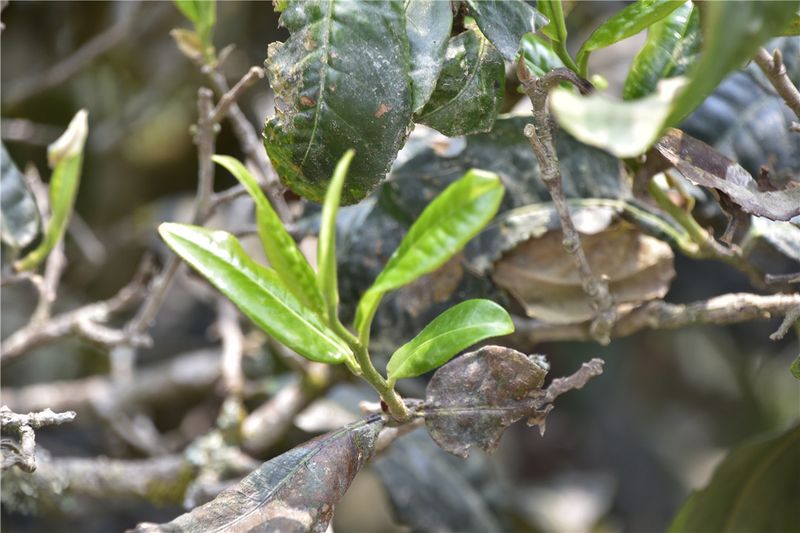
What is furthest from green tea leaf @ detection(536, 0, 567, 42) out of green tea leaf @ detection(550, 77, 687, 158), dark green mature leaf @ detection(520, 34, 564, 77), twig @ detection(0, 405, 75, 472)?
twig @ detection(0, 405, 75, 472)

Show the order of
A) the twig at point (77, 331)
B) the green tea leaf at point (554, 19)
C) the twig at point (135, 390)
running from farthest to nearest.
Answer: the twig at point (135, 390), the twig at point (77, 331), the green tea leaf at point (554, 19)

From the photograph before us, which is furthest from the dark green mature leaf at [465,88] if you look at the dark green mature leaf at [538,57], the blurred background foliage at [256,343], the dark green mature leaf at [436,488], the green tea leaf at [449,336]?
the blurred background foliage at [256,343]

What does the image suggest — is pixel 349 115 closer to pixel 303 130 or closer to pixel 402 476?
pixel 303 130

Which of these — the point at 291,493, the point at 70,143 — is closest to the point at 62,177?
the point at 70,143

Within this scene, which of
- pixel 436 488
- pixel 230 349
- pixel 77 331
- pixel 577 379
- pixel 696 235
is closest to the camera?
pixel 577 379

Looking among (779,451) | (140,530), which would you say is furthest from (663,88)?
(779,451)

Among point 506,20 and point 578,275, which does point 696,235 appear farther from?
point 506,20

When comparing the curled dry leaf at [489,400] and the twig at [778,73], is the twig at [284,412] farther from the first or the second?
the twig at [778,73]

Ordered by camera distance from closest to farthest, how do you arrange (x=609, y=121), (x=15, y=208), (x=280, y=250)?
(x=609, y=121), (x=280, y=250), (x=15, y=208)
